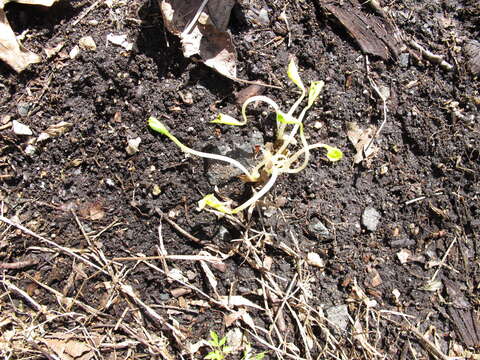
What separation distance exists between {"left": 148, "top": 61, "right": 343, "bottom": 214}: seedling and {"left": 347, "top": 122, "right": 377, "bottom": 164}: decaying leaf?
6.4 inches

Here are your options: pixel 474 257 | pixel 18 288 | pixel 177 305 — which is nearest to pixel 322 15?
pixel 474 257

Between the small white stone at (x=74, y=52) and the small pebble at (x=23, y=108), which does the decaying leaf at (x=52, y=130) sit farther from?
the small white stone at (x=74, y=52)

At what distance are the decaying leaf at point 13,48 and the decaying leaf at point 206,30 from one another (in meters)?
0.45

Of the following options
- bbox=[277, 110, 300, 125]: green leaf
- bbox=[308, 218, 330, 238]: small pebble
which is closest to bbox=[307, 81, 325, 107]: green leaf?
bbox=[277, 110, 300, 125]: green leaf

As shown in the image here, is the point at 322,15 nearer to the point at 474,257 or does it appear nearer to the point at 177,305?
the point at 474,257

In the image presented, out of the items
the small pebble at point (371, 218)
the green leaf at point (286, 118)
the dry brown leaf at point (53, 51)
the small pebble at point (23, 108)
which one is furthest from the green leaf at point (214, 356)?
the dry brown leaf at point (53, 51)

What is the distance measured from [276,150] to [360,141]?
0.33 m

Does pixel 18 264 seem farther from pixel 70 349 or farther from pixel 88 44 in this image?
pixel 88 44

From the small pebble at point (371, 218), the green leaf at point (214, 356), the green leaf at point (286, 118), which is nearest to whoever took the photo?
the green leaf at point (286, 118)

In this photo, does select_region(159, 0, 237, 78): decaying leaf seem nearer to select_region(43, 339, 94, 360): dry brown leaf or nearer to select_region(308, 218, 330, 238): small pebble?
select_region(308, 218, 330, 238): small pebble

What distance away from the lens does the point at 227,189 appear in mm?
1521

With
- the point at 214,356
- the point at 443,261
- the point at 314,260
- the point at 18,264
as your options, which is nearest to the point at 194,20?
the point at 314,260

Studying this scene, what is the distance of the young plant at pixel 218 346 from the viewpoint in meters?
1.48

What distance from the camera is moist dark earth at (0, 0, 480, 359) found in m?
1.51
